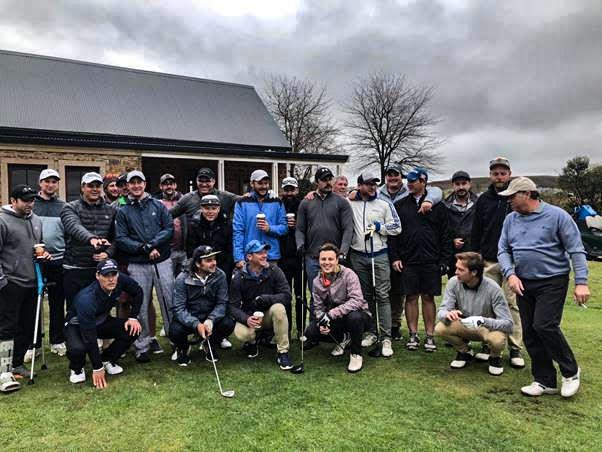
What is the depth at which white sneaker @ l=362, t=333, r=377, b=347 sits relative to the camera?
506 cm

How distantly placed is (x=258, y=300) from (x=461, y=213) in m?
2.60

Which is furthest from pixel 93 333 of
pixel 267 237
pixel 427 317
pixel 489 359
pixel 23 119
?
pixel 23 119

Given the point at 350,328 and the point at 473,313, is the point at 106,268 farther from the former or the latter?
the point at 473,313

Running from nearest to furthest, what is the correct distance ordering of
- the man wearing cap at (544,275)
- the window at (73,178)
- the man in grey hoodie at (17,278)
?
the man wearing cap at (544,275) < the man in grey hoodie at (17,278) < the window at (73,178)

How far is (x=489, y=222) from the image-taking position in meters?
4.63

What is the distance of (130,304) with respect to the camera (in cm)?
468

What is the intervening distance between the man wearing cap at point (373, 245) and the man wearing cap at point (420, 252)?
0.51ft

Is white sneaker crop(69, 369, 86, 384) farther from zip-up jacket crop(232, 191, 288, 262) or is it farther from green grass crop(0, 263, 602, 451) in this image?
zip-up jacket crop(232, 191, 288, 262)

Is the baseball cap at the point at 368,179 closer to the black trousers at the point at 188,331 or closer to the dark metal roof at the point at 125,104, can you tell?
the black trousers at the point at 188,331

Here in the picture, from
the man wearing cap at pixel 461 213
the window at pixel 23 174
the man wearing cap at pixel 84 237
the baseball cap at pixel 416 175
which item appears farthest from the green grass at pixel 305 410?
the window at pixel 23 174

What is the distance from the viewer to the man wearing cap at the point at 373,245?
4895mm

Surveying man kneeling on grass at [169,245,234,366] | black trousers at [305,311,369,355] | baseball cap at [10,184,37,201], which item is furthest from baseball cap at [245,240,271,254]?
Answer: baseball cap at [10,184,37,201]

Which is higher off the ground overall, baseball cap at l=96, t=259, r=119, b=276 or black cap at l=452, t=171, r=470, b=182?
black cap at l=452, t=171, r=470, b=182

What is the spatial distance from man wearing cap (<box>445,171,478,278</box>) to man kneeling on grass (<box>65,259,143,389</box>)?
11.4 feet
